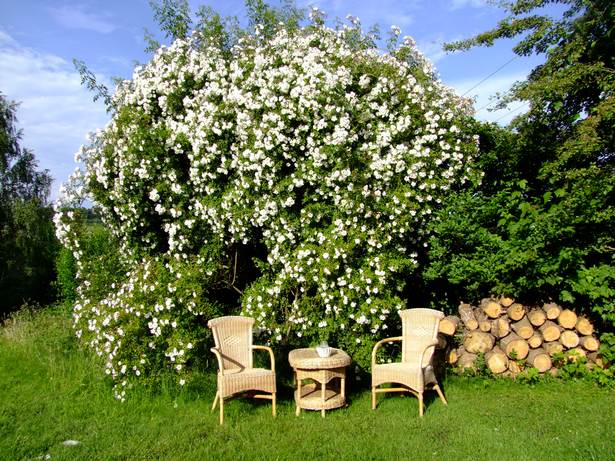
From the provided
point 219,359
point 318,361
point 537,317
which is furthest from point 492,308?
point 219,359

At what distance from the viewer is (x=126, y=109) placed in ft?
21.9

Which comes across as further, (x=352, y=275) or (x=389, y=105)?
(x=389, y=105)

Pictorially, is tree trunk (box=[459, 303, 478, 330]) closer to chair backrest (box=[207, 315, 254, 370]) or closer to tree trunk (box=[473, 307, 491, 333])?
tree trunk (box=[473, 307, 491, 333])

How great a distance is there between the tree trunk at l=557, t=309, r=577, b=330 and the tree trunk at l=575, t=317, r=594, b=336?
47mm

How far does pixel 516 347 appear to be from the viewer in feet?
18.8

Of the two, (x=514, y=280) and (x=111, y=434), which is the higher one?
(x=514, y=280)

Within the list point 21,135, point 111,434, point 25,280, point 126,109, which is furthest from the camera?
point 21,135

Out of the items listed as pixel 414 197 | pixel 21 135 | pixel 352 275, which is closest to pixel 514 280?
pixel 414 197

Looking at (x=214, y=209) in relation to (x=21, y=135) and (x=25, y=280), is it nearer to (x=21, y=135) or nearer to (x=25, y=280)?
(x=25, y=280)

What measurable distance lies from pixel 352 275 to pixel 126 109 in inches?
142

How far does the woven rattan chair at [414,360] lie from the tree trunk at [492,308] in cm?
90

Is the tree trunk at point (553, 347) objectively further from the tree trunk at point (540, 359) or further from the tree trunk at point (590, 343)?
the tree trunk at point (590, 343)

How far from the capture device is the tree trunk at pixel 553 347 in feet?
18.3

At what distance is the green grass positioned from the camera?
4043 mm
